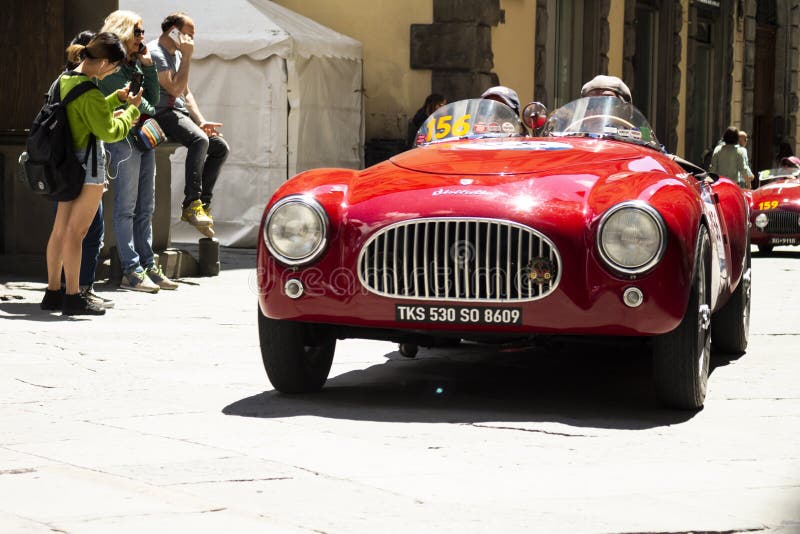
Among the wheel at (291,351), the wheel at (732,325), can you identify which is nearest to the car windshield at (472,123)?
the wheel at (732,325)

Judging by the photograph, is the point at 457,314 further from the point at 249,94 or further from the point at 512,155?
the point at 249,94

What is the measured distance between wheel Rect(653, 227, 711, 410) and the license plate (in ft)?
1.97

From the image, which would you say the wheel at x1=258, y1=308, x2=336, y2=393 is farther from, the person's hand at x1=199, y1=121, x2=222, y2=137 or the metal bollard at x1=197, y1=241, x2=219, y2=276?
the metal bollard at x1=197, y1=241, x2=219, y2=276

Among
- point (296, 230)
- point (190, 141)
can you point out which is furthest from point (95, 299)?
point (296, 230)

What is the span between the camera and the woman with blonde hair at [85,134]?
9086 millimetres

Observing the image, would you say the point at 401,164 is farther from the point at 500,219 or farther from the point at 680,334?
the point at 680,334

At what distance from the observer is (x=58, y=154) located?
9.09 metres

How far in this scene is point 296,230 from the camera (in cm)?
634

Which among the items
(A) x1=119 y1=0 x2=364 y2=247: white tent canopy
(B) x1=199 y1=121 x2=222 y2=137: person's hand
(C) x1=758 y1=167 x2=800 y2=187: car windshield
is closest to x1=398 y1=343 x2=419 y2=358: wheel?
(B) x1=199 y1=121 x2=222 y2=137: person's hand

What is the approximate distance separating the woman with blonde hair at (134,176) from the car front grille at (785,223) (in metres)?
8.89

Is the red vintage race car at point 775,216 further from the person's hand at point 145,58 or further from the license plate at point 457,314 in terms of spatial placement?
the license plate at point 457,314

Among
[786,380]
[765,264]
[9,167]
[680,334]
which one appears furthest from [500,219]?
[765,264]

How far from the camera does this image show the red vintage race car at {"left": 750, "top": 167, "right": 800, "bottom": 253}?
17.8 m

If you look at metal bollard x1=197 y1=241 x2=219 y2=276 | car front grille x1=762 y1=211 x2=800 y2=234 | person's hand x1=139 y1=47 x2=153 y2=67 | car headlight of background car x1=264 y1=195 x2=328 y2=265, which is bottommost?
car front grille x1=762 y1=211 x2=800 y2=234
